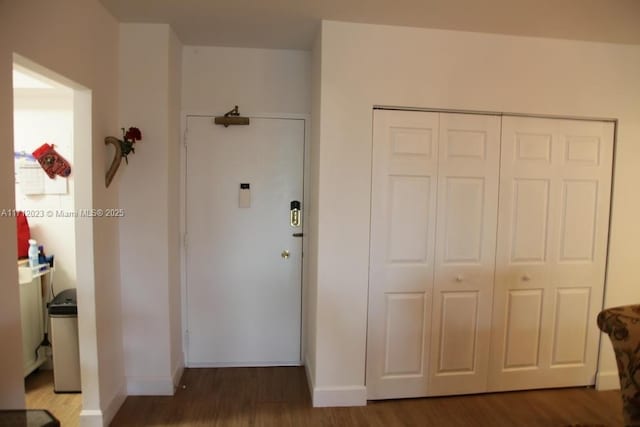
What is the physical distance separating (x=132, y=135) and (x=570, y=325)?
11.0 ft

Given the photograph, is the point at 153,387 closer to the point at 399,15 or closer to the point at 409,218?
the point at 409,218

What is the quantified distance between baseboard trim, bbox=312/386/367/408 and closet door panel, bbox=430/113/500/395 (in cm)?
53

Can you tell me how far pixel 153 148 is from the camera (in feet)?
7.57

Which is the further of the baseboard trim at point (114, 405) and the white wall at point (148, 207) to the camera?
the white wall at point (148, 207)

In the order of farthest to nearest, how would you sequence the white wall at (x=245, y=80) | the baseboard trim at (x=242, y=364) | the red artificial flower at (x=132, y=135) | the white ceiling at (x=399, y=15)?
the baseboard trim at (x=242, y=364) < the white wall at (x=245, y=80) < the red artificial flower at (x=132, y=135) < the white ceiling at (x=399, y=15)

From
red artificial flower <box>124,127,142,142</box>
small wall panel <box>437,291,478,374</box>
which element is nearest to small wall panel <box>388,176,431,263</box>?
small wall panel <box>437,291,478,374</box>

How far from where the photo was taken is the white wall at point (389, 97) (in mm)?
2201

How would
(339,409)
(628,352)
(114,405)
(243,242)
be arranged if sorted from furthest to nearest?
(243,242) < (339,409) < (114,405) < (628,352)

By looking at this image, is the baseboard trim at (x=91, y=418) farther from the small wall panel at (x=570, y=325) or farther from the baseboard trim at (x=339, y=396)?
the small wall panel at (x=570, y=325)

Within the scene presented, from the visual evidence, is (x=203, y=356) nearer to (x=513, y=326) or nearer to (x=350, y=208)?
(x=350, y=208)

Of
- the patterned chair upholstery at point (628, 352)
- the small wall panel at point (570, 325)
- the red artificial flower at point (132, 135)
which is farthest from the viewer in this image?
the small wall panel at point (570, 325)

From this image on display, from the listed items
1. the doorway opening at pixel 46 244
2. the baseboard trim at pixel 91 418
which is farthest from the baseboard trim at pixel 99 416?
the doorway opening at pixel 46 244

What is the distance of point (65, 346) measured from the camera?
2.35 metres

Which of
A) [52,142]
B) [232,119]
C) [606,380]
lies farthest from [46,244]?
[606,380]
